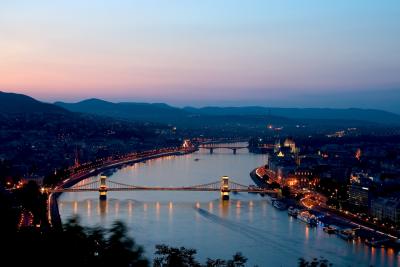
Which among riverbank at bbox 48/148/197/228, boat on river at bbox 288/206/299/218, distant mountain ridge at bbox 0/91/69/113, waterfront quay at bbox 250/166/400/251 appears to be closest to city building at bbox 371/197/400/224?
waterfront quay at bbox 250/166/400/251

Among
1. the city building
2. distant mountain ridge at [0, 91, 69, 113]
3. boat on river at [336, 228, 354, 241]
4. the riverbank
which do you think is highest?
distant mountain ridge at [0, 91, 69, 113]

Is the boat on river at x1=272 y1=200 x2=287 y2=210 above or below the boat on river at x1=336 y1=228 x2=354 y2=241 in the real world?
below

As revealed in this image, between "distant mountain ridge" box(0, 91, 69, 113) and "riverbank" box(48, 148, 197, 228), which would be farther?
"distant mountain ridge" box(0, 91, 69, 113)

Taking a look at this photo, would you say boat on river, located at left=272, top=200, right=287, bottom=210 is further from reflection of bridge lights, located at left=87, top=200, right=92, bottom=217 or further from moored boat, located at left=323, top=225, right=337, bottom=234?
reflection of bridge lights, located at left=87, top=200, right=92, bottom=217

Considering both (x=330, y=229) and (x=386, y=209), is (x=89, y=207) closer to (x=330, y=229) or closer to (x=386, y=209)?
(x=330, y=229)

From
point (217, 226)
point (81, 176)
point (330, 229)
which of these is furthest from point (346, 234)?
point (81, 176)

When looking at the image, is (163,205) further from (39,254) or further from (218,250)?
(39,254)

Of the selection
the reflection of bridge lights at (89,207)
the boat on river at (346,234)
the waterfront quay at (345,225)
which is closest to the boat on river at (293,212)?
the waterfront quay at (345,225)

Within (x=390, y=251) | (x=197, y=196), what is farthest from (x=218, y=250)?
(x=197, y=196)
